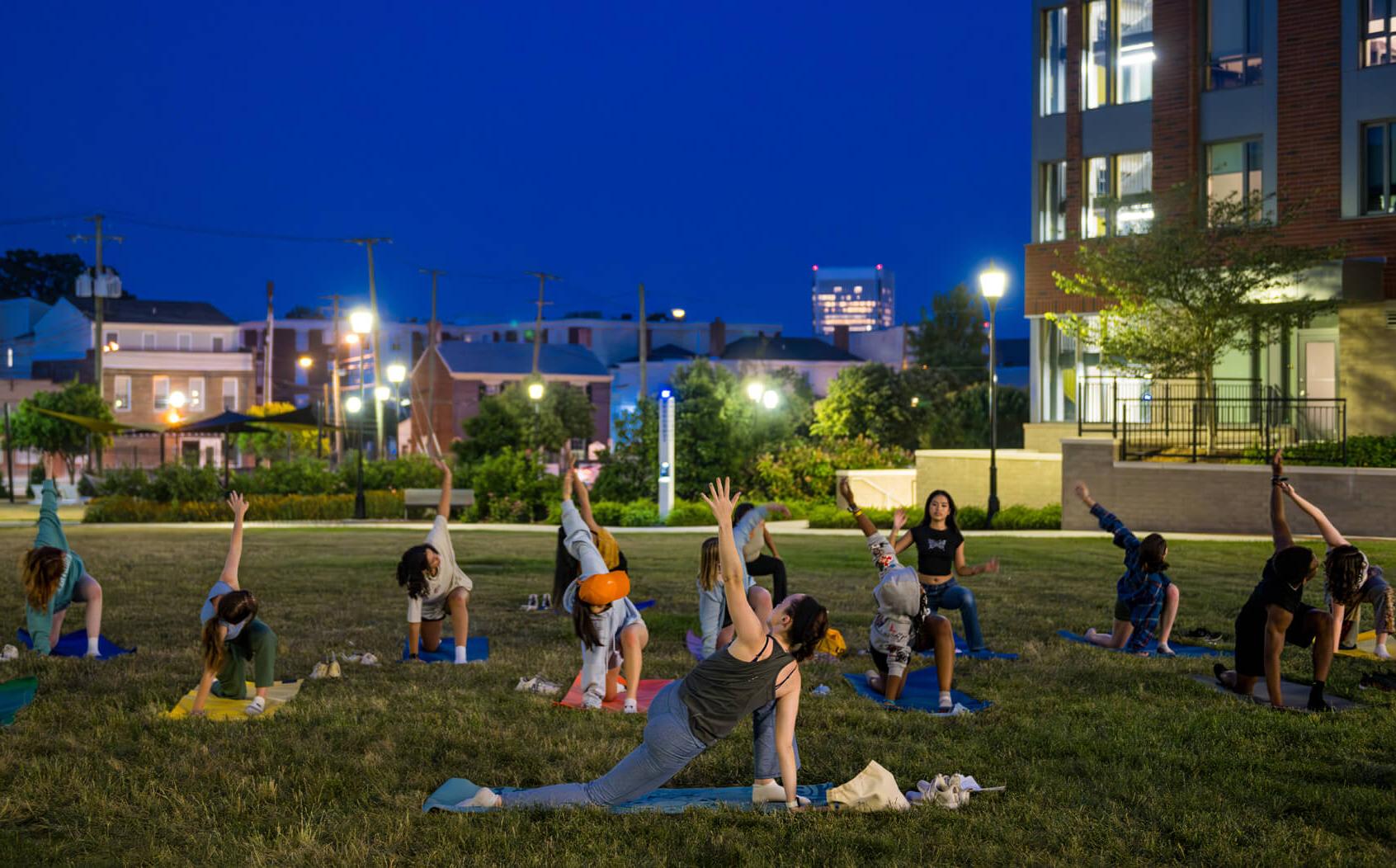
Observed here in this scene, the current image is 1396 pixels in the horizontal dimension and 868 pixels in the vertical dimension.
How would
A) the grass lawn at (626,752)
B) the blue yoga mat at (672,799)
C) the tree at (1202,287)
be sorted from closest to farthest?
the grass lawn at (626,752) → the blue yoga mat at (672,799) → the tree at (1202,287)

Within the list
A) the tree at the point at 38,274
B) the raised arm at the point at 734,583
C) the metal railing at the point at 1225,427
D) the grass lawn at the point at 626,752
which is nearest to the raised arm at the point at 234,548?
the grass lawn at the point at 626,752

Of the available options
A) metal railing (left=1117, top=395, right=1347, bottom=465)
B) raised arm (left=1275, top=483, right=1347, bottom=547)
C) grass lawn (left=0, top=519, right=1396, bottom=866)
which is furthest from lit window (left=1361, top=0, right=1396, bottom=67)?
raised arm (left=1275, top=483, right=1347, bottom=547)

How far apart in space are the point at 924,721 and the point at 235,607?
16.3 ft

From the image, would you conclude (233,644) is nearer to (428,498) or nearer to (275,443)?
(428,498)

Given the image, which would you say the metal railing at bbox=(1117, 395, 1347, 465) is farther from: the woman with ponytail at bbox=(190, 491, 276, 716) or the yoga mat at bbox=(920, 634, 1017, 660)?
the woman with ponytail at bbox=(190, 491, 276, 716)

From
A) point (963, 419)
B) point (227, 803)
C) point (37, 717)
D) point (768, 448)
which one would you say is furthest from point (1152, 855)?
point (963, 419)

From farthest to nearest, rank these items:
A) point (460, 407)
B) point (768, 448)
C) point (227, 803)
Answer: point (460, 407)
point (768, 448)
point (227, 803)

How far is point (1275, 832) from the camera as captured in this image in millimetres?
6652

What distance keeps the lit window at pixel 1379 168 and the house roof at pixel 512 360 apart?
54.1 m

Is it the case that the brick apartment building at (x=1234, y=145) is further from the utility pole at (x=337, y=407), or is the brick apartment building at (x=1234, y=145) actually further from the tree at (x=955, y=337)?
the tree at (x=955, y=337)

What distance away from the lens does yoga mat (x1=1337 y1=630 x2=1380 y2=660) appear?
11.7 meters

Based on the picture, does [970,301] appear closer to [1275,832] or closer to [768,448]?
[768,448]

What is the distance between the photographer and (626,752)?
8.44 m

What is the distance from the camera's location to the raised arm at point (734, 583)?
659cm
